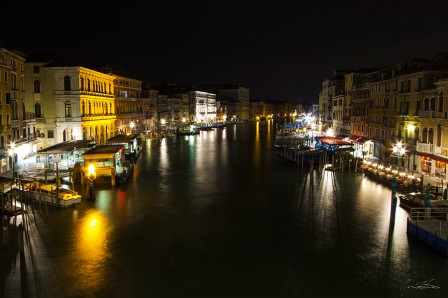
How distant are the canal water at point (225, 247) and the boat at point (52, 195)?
51 centimetres

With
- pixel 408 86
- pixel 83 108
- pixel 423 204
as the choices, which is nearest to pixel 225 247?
pixel 423 204

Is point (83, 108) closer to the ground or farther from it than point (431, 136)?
farther from it

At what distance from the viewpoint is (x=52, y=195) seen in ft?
70.1

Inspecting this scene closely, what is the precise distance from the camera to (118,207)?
70.7ft

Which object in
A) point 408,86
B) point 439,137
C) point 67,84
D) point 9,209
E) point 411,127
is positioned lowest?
point 9,209

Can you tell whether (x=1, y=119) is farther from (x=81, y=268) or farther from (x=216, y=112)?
(x=216, y=112)

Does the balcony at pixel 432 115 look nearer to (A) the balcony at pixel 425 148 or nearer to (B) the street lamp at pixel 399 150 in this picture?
(A) the balcony at pixel 425 148

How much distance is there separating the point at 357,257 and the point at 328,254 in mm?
1074

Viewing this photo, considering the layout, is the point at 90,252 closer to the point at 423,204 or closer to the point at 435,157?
the point at 423,204

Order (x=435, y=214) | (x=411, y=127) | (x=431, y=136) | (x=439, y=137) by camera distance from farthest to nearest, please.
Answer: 1. (x=411, y=127)
2. (x=431, y=136)
3. (x=439, y=137)
4. (x=435, y=214)

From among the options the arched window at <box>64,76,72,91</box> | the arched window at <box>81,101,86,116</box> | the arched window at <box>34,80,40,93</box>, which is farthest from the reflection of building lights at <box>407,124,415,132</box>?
the arched window at <box>34,80,40,93</box>

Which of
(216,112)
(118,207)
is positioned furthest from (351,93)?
(216,112)

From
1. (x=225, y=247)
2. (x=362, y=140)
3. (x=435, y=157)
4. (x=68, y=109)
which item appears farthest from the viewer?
(x=362, y=140)

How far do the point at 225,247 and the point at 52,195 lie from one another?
11091 millimetres
